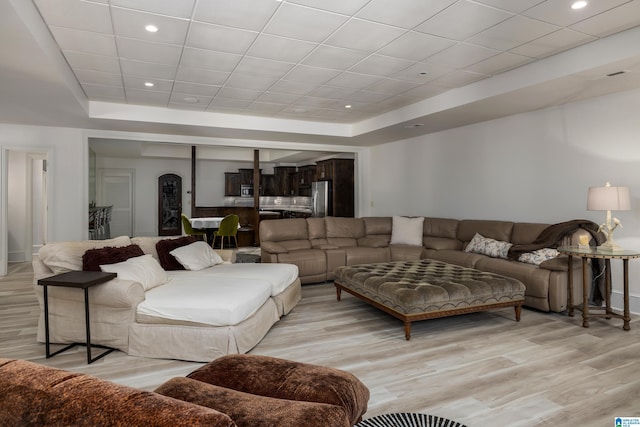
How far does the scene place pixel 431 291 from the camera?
10.7 ft

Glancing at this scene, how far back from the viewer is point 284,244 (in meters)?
5.77

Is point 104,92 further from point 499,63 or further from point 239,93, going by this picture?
point 499,63

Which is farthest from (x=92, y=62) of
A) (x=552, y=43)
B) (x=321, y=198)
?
(x=321, y=198)

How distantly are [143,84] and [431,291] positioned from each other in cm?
408

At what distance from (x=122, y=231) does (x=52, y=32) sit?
891 centimetres

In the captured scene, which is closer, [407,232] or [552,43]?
[552,43]

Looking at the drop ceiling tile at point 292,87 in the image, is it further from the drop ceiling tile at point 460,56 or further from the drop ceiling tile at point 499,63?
the drop ceiling tile at point 499,63

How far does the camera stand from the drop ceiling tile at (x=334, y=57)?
356cm

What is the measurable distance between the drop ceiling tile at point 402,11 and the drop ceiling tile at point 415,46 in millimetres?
242

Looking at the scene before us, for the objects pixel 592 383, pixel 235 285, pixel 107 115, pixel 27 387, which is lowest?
pixel 592 383

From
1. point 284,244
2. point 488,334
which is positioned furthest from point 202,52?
point 488,334

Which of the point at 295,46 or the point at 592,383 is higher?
the point at 295,46

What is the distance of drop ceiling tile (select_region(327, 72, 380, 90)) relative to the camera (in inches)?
168

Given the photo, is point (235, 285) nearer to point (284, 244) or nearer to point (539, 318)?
point (284, 244)
